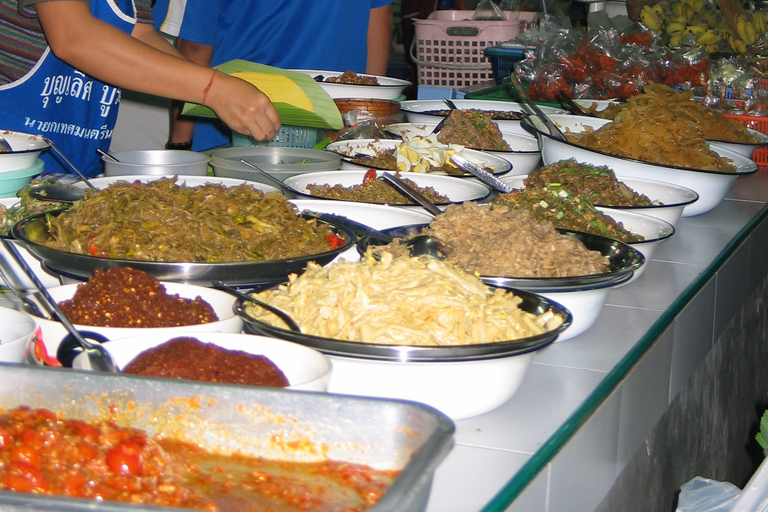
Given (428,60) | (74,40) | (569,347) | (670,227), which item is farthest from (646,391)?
(428,60)

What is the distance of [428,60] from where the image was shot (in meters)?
4.96

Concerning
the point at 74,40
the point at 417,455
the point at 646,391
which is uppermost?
the point at 74,40

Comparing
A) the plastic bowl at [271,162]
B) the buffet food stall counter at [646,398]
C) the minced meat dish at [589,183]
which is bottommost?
the buffet food stall counter at [646,398]

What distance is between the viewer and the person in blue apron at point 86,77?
2.50 metres

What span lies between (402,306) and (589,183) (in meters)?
1.08

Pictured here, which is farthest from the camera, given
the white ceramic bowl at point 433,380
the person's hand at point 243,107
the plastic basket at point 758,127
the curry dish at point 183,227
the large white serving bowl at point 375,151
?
the plastic basket at point 758,127

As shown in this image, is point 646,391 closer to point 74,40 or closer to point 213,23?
point 74,40

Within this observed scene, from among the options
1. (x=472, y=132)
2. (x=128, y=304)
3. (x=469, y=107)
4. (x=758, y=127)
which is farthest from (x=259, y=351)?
(x=758, y=127)

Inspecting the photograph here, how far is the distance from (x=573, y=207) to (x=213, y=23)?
2.60 meters

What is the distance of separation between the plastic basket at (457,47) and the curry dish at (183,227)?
131 inches

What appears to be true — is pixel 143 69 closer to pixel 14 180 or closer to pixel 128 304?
pixel 14 180

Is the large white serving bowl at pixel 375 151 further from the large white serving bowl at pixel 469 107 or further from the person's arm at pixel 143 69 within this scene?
the large white serving bowl at pixel 469 107

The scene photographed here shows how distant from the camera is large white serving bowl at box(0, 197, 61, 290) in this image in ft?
4.71

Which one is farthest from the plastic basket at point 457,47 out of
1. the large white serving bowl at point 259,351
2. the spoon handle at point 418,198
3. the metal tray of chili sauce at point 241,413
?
the metal tray of chili sauce at point 241,413
